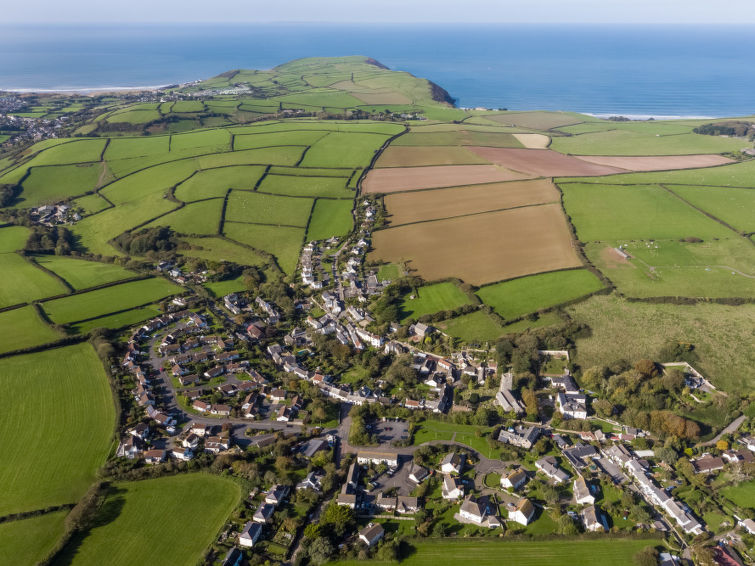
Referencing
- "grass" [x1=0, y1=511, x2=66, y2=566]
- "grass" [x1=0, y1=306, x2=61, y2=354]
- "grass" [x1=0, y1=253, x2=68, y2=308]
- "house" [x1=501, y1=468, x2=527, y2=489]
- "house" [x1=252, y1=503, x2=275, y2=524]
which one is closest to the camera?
"grass" [x1=0, y1=511, x2=66, y2=566]

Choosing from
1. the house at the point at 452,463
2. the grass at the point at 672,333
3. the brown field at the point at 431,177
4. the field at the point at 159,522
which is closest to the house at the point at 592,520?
the house at the point at 452,463

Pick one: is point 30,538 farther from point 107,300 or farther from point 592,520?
point 592,520

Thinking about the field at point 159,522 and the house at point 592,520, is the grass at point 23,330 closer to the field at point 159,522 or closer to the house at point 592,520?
the field at point 159,522

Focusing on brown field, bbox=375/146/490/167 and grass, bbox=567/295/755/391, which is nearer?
grass, bbox=567/295/755/391

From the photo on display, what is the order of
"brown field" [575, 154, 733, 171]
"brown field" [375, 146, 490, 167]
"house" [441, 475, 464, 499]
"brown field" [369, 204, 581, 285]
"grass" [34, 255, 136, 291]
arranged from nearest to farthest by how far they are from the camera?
"house" [441, 475, 464, 499] < "brown field" [369, 204, 581, 285] < "grass" [34, 255, 136, 291] < "brown field" [575, 154, 733, 171] < "brown field" [375, 146, 490, 167]

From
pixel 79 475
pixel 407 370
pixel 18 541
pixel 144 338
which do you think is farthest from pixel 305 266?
pixel 18 541

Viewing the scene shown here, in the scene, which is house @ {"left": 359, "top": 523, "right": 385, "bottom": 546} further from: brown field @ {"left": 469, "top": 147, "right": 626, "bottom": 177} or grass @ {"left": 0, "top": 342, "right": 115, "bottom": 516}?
brown field @ {"left": 469, "top": 147, "right": 626, "bottom": 177}

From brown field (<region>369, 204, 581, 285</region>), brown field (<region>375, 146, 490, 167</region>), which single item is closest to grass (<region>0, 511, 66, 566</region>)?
brown field (<region>369, 204, 581, 285</region>)
